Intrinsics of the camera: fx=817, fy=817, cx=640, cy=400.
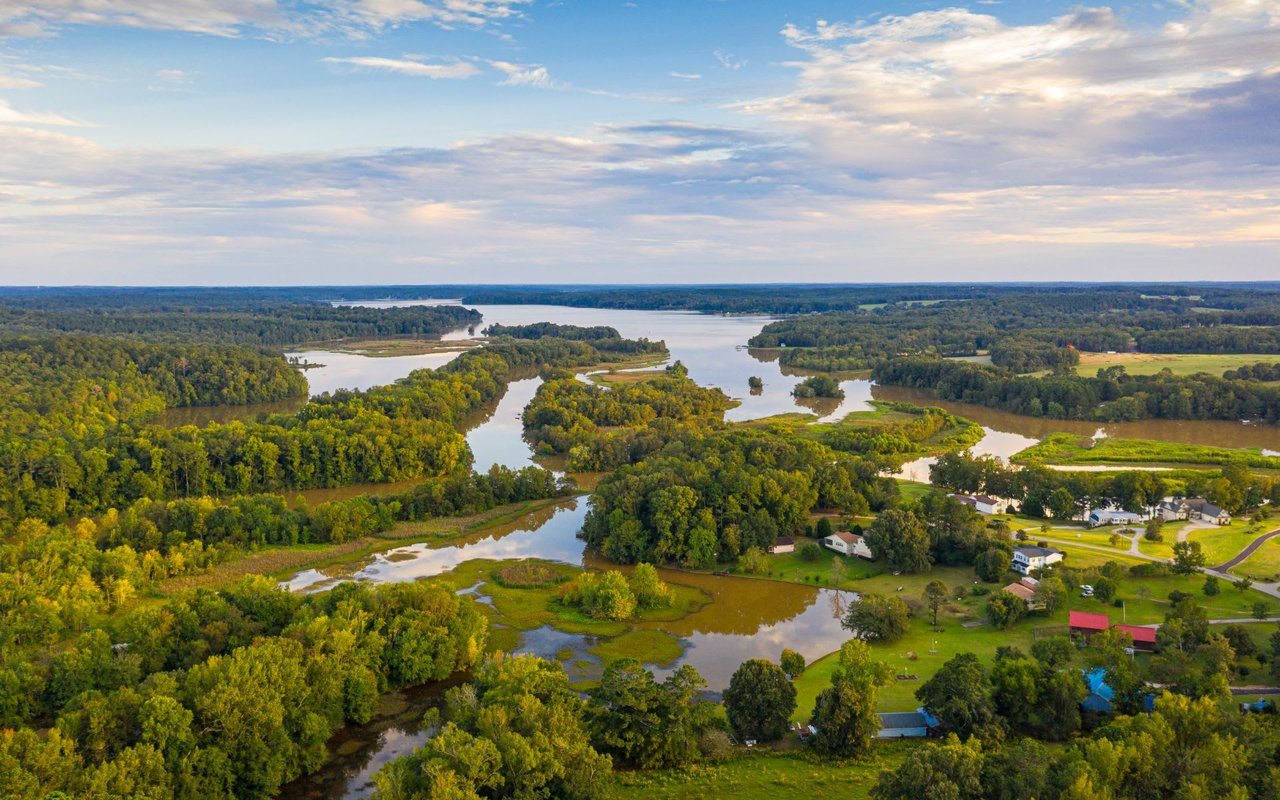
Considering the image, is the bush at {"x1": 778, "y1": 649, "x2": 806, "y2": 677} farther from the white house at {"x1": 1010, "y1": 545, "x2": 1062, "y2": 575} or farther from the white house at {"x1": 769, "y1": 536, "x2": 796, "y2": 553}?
the white house at {"x1": 1010, "y1": 545, "x2": 1062, "y2": 575}

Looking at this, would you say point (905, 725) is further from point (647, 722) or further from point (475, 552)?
point (475, 552)

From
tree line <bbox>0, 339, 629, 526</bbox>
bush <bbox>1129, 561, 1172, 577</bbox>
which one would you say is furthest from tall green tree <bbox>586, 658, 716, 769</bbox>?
tree line <bbox>0, 339, 629, 526</bbox>

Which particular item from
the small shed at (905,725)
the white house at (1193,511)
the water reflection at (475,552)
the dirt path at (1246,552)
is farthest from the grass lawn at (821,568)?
the white house at (1193,511)

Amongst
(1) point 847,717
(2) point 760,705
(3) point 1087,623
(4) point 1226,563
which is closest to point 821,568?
(3) point 1087,623

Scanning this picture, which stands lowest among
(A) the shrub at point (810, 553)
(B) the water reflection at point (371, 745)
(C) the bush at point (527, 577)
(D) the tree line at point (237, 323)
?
(B) the water reflection at point (371, 745)

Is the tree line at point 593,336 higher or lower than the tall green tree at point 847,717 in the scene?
higher

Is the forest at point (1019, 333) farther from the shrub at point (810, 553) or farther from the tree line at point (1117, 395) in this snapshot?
the shrub at point (810, 553)
